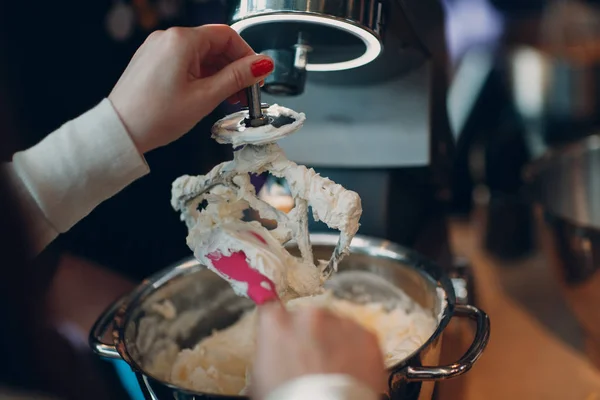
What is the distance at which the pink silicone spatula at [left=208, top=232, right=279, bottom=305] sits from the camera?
43 cm

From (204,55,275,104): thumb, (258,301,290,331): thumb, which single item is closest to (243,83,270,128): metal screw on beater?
(204,55,275,104): thumb

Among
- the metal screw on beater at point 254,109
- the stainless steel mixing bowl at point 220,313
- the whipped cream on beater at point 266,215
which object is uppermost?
the metal screw on beater at point 254,109

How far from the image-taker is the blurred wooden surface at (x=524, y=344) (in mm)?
682

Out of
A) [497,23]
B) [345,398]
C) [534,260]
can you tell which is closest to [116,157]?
[345,398]

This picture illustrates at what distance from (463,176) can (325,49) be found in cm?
61

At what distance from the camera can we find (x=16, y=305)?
325mm

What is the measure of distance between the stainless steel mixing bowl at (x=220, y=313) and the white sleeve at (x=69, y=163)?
0.12 m

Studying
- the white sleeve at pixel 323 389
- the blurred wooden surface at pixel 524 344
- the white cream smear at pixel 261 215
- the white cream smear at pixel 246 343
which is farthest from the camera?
the blurred wooden surface at pixel 524 344

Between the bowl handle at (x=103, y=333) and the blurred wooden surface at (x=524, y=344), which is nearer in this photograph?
the bowl handle at (x=103, y=333)

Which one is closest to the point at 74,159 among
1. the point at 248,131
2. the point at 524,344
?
the point at 248,131

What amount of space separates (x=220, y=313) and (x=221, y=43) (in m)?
0.35

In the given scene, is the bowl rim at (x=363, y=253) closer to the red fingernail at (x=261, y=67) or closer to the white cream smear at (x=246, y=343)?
the white cream smear at (x=246, y=343)

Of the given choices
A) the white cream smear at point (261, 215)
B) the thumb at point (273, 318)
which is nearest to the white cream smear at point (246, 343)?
the white cream smear at point (261, 215)

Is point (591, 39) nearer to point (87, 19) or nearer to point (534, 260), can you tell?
point (534, 260)
